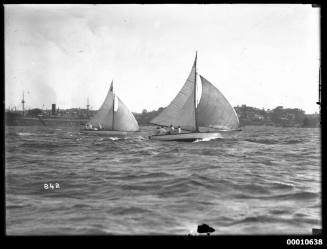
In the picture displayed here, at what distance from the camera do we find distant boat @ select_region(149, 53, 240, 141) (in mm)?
23812

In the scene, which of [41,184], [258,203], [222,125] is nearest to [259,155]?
[258,203]

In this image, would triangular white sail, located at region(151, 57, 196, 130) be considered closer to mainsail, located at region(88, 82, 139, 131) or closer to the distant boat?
the distant boat

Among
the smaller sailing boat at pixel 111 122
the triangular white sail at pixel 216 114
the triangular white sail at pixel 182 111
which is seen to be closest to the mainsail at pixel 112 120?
the smaller sailing boat at pixel 111 122

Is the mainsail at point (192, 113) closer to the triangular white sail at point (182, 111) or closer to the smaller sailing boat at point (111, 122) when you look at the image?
the triangular white sail at point (182, 111)

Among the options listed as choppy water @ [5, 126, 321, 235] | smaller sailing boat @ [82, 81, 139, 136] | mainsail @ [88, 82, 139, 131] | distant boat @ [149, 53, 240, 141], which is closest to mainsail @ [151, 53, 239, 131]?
distant boat @ [149, 53, 240, 141]

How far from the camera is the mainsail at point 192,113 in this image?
77.4 feet

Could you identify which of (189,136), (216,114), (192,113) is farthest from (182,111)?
(216,114)

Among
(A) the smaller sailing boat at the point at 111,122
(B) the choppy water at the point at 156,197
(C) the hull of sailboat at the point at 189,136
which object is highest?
(A) the smaller sailing boat at the point at 111,122

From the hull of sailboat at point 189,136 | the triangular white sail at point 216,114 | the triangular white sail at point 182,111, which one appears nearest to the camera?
the triangular white sail at point 216,114

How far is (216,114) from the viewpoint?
2462cm

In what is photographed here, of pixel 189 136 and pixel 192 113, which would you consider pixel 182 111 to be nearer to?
pixel 192 113

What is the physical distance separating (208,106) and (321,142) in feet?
58.1
